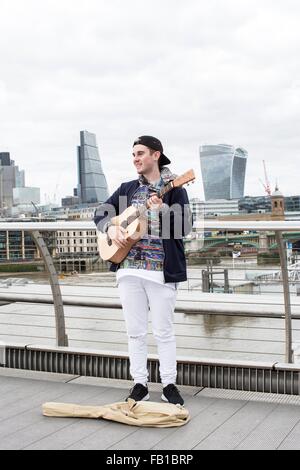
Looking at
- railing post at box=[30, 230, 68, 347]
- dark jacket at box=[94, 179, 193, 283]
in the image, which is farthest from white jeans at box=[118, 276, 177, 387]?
railing post at box=[30, 230, 68, 347]

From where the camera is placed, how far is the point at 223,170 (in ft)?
470

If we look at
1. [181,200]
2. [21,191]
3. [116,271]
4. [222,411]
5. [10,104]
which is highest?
[10,104]

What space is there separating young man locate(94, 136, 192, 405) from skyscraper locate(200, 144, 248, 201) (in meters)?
134

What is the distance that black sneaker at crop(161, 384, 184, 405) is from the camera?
10.4 feet

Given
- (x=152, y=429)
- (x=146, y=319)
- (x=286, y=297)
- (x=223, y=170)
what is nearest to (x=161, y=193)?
(x=146, y=319)

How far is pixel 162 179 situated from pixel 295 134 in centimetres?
11694

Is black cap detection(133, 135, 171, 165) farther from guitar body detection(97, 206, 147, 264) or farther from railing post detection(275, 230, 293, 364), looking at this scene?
railing post detection(275, 230, 293, 364)

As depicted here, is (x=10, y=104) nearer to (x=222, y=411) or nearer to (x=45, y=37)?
(x=45, y=37)

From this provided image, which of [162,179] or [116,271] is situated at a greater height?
[162,179]

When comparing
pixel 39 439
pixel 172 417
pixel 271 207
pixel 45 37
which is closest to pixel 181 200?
pixel 172 417

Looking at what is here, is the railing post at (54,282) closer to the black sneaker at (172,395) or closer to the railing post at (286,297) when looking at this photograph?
the black sneaker at (172,395)

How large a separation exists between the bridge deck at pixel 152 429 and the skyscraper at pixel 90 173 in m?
133

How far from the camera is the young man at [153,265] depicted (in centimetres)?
315

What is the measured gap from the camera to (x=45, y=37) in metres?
95.9
